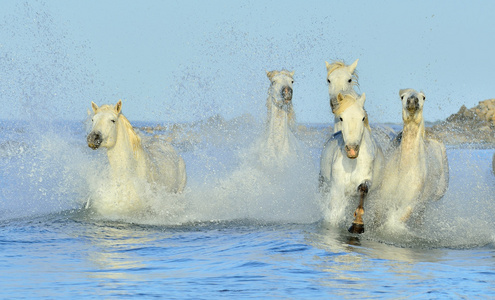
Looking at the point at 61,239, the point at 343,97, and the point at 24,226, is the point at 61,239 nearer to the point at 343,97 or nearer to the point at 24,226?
the point at 24,226

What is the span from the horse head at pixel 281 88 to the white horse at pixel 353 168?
7.78 ft

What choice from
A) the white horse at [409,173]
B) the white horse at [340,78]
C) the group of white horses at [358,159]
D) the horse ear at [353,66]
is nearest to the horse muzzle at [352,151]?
the group of white horses at [358,159]

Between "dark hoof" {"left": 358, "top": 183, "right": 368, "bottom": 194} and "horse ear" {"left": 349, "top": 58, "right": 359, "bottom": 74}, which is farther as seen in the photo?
"horse ear" {"left": 349, "top": 58, "right": 359, "bottom": 74}

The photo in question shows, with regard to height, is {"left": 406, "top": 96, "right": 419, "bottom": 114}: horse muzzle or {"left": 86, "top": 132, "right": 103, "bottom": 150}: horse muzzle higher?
{"left": 406, "top": 96, "right": 419, "bottom": 114}: horse muzzle

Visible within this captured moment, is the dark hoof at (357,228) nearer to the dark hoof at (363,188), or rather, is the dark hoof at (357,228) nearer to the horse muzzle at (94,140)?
the dark hoof at (363,188)

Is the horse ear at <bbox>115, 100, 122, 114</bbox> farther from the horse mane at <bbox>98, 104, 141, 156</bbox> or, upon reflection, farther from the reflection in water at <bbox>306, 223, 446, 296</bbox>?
the reflection in water at <bbox>306, 223, 446, 296</bbox>

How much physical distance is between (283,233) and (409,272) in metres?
2.44

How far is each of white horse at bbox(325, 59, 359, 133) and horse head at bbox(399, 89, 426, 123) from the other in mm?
1137

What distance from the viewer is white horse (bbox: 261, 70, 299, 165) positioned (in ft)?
37.9

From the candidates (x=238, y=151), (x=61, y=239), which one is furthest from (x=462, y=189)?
(x=61, y=239)

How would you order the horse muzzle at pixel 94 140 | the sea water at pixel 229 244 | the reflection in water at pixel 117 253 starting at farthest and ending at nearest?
the horse muzzle at pixel 94 140
the reflection in water at pixel 117 253
the sea water at pixel 229 244

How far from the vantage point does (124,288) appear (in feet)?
21.4

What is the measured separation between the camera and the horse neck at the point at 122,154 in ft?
32.2

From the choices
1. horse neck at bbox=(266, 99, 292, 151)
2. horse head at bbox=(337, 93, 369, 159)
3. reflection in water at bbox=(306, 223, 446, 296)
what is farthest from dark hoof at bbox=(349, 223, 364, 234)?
horse neck at bbox=(266, 99, 292, 151)
